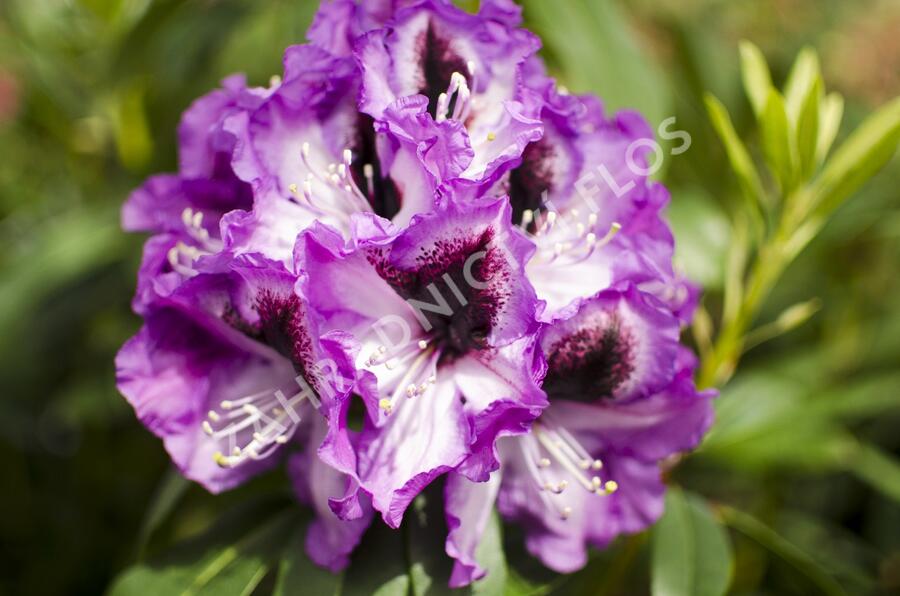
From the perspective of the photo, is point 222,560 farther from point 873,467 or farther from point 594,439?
point 873,467

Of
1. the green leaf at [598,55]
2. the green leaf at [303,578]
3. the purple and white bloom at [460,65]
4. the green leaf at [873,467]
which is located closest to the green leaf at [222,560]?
the green leaf at [303,578]

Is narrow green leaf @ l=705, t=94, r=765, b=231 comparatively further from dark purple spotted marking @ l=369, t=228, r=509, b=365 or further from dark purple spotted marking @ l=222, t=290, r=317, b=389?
dark purple spotted marking @ l=222, t=290, r=317, b=389

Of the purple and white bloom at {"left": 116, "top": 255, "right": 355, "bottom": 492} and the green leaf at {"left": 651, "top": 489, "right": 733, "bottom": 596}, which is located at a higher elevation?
the purple and white bloom at {"left": 116, "top": 255, "right": 355, "bottom": 492}

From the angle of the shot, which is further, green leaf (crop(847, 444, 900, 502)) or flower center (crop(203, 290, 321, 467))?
green leaf (crop(847, 444, 900, 502))

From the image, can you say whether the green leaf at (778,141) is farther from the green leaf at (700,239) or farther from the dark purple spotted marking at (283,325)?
the dark purple spotted marking at (283,325)

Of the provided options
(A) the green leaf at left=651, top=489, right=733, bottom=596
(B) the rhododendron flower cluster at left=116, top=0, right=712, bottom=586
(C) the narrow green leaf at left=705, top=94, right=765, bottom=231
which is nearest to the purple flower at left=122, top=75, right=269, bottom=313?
(B) the rhododendron flower cluster at left=116, top=0, right=712, bottom=586

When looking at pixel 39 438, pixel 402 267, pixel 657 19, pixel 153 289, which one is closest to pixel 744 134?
pixel 657 19
